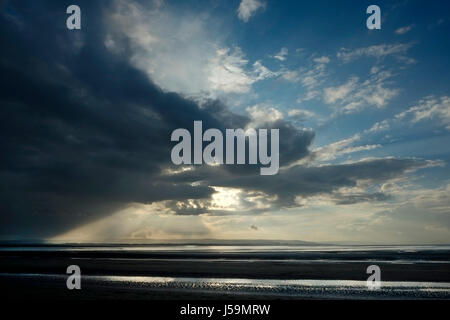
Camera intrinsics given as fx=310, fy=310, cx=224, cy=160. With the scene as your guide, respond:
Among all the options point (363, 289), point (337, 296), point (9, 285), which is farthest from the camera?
point (9, 285)

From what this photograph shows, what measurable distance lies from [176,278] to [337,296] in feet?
45.4

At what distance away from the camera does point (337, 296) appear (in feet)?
62.1

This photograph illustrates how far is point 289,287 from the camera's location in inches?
878

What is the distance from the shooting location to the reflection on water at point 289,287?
63.9 ft

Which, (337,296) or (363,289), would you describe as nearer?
(337,296)

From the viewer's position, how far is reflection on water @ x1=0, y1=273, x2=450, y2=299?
19484 millimetres
